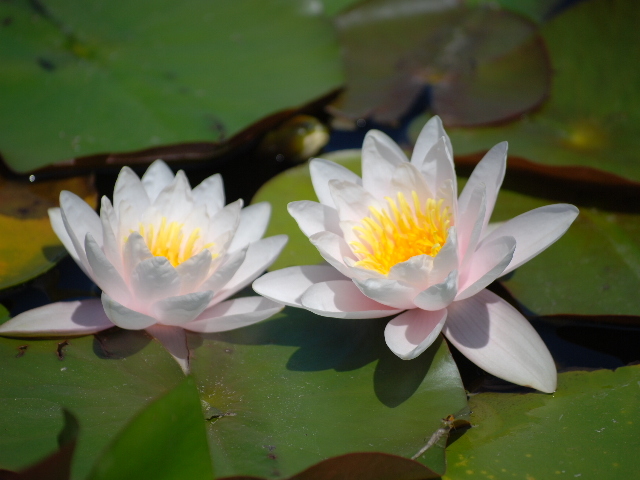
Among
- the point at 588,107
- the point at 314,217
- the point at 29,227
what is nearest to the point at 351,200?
the point at 314,217

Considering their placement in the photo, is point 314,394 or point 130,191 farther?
point 130,191

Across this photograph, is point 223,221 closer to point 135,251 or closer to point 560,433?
point 135,251

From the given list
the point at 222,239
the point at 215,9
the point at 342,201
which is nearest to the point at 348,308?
the point at 342,201

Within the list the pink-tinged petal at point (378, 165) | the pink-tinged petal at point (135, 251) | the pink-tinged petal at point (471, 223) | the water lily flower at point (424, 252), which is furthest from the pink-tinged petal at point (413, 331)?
the pink-tinged petal at point (135, 251)

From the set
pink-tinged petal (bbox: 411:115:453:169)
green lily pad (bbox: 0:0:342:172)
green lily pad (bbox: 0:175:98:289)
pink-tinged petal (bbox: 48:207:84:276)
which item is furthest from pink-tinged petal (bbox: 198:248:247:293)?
green lily pad (bbox: 0:0:342:172)

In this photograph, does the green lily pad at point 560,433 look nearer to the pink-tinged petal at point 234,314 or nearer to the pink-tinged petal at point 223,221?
the pink-tinged petal at point 234,314

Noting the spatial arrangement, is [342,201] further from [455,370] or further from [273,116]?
[273,116]
